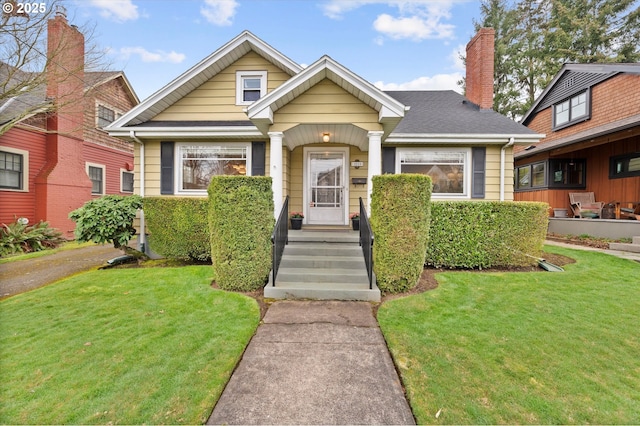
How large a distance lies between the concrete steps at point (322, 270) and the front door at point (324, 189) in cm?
167

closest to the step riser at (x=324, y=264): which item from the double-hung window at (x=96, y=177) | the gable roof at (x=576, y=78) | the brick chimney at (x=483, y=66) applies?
the brick chimney at (x=483, y=66)

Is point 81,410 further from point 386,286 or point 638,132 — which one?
point 638,132

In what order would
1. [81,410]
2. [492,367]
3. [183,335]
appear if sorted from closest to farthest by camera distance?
[81,410], [492,367], [183,335]

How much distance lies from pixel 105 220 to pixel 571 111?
17.3 metres

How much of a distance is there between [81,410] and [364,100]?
5723 millimetres

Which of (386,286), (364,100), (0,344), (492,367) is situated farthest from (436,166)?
(0,344)

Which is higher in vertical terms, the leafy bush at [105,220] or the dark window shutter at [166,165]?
the dark window shutter at [166,165]

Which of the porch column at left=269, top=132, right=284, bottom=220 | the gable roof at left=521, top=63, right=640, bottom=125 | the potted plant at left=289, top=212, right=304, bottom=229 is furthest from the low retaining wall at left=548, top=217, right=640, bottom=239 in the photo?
the porch column at left=269, top=132, right=284, bottom=220

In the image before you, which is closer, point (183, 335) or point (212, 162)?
point (183, 335)

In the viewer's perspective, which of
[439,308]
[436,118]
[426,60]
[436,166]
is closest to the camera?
[439,308]

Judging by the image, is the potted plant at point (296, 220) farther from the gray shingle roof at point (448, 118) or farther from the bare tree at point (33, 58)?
the bare tree at point (33, 58)

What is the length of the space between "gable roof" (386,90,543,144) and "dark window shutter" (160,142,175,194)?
225 inches

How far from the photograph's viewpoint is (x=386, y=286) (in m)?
4.50

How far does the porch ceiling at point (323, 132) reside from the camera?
6.04m
